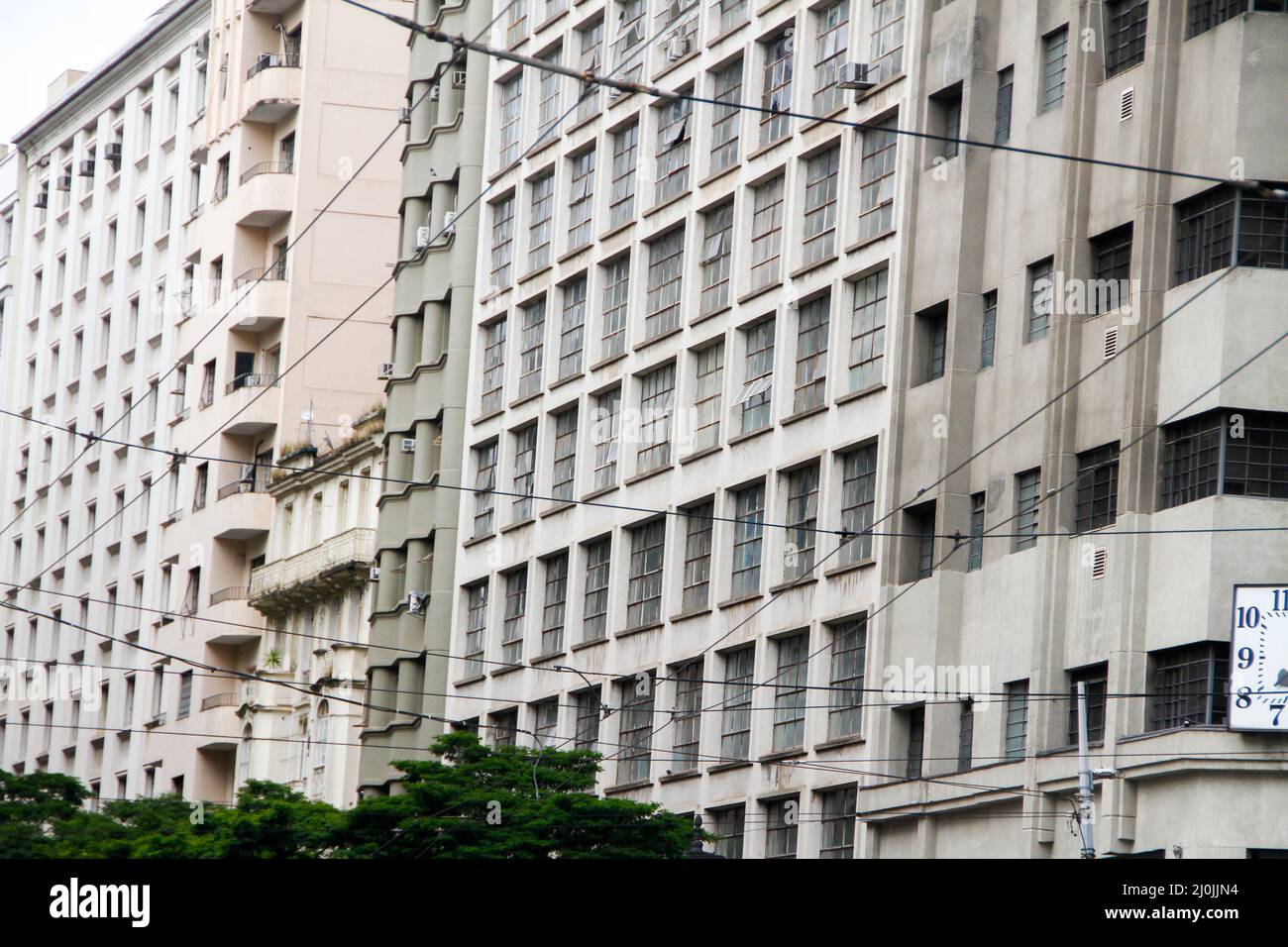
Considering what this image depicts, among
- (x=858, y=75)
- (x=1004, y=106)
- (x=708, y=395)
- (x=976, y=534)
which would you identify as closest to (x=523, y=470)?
(x=708, y=395)

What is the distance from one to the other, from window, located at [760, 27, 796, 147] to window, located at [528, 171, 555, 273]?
32.3 feet

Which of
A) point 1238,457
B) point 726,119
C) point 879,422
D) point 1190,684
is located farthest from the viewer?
point 726,119

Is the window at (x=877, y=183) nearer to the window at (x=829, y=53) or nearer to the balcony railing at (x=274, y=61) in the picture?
the window at (x=829, y=53)

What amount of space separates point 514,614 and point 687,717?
9700 mm

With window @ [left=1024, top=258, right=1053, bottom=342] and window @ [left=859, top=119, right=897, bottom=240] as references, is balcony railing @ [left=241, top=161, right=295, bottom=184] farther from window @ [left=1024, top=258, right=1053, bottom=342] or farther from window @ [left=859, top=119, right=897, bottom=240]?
window @ [left=1024, top=258, right=1053, bottom=342]

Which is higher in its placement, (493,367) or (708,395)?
(493,367)

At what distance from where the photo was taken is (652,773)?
188 ft

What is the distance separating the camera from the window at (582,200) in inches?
2537

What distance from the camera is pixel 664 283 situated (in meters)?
60.9


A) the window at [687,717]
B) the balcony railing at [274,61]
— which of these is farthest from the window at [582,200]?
the balcony railing at [274,61]

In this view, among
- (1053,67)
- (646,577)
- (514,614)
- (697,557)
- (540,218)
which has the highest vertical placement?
(540,218)

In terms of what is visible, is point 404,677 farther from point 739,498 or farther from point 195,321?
point 195,321

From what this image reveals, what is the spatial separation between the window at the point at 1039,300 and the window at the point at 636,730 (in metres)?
14.6

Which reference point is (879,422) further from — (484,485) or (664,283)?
(484,485)
